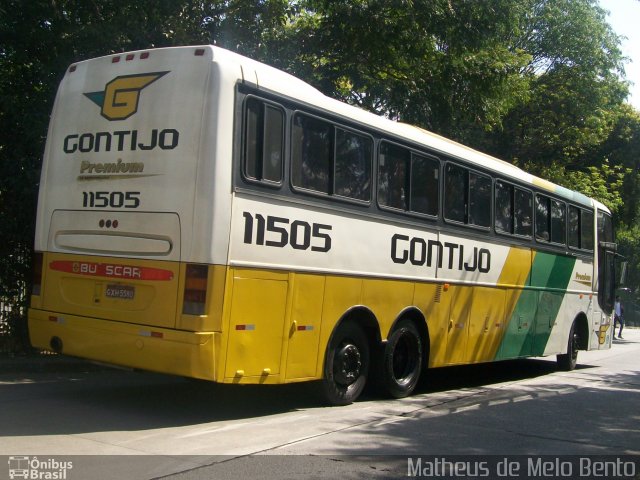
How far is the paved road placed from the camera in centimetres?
584

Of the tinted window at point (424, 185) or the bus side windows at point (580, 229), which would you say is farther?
the bus side windows at point (580, 229)

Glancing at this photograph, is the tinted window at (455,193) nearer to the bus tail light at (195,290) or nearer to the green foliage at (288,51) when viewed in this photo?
the green foliage at (288,51)

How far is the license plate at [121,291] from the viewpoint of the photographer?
7.08 metres

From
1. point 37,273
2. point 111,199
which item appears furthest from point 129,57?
point 37,273

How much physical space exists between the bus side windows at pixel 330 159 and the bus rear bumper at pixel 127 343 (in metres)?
2.06

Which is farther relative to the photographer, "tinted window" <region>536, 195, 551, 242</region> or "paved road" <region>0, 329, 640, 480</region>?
"tinted window" <region>536, 195, 551, 242</region>

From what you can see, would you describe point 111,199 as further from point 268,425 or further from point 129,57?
point 268,425

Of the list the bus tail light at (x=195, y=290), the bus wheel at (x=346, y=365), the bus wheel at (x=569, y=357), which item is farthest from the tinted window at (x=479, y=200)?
the bus tail light at (x=195, y=290)

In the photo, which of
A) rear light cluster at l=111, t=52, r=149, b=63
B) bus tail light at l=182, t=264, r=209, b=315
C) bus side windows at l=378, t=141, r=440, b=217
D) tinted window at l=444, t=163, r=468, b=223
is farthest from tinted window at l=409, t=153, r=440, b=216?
rear light cluster at l=111, t=52, r=149, b=63

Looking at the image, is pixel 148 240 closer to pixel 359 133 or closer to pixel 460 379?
pixel 359 133

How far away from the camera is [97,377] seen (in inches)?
395

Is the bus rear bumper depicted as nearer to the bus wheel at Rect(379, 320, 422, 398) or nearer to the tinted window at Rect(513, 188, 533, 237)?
the bus wheel at Rect(379, 320, 422, 398)

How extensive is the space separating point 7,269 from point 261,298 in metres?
5.67

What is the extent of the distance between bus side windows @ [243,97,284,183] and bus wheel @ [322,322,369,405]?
2.07m
